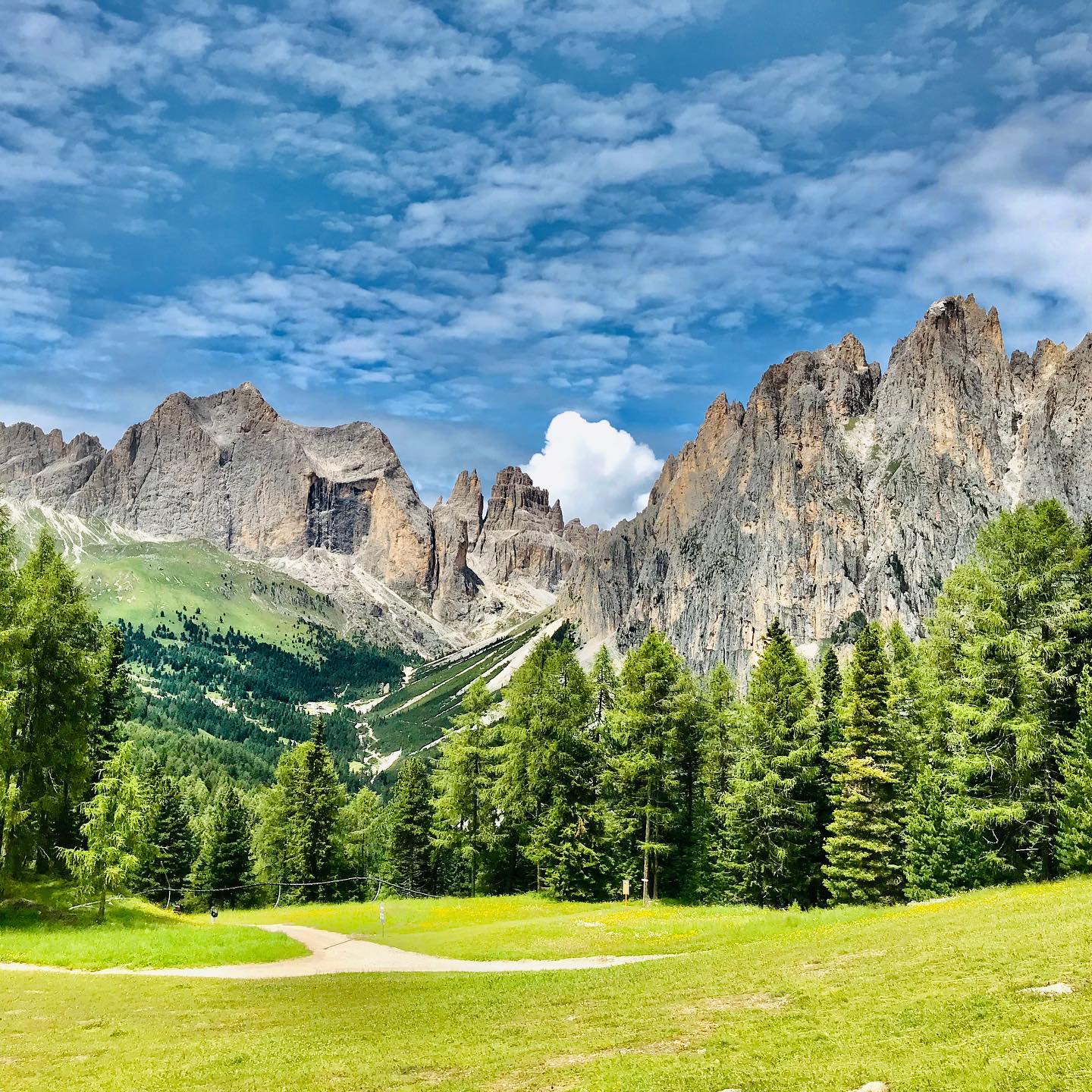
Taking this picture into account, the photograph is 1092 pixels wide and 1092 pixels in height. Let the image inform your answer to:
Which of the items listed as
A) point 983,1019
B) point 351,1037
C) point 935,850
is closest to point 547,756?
point 935,850

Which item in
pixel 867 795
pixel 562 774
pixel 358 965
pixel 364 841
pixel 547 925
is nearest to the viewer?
pixel 358 965

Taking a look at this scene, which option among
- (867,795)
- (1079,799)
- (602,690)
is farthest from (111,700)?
(1079,799)

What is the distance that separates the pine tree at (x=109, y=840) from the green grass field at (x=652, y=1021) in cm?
1127

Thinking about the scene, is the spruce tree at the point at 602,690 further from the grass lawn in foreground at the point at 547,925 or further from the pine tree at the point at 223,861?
the pine tree at the point at 223,861

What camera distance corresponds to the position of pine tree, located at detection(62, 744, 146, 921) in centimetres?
3469

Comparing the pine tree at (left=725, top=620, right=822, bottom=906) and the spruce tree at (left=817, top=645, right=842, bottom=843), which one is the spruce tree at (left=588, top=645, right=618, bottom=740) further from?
the spruce tree at (left=817, top=645, right=842, bottom=843)

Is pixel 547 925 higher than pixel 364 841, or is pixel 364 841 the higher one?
pixel 547 925

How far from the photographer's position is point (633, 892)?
5128cm

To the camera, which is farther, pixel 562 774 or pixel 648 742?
pixel 562 774

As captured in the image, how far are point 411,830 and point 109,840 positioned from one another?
1440 inches

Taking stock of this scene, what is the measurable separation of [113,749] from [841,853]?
1623 inches

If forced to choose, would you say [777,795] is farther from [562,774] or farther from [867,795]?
[562,774]

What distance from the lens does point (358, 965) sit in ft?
97.9

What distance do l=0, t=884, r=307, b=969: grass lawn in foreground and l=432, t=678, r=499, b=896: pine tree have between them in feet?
65.7
